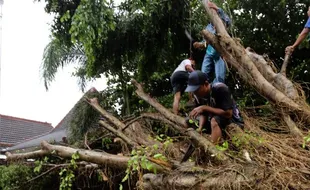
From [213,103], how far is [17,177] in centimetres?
525

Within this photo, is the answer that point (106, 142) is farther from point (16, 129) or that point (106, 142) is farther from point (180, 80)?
point (16, 129)

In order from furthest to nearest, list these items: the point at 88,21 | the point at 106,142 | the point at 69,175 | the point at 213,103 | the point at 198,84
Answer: the point at 106,142, the point at 88,21, the point at 69,175, the point at 213,103, the point at 198,84

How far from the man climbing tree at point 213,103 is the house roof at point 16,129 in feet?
41.8

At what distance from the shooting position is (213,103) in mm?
3971

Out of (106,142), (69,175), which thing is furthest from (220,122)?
(106,142)

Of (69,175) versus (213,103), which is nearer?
(213,103)

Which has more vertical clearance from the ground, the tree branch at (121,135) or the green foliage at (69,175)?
the tree branch at (121,135)

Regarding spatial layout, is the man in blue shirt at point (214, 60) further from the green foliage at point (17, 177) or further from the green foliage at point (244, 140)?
the green foliage at point (17, 177)

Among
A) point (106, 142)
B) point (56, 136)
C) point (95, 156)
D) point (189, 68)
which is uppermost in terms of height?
point (189, 68)

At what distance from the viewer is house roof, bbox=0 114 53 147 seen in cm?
1540

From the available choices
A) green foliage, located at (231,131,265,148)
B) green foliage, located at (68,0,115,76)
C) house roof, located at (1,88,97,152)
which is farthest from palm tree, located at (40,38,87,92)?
green foliage, located at (231,131,265,148)

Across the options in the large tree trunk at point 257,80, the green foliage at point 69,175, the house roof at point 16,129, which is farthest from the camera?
the house roof at point 16,129

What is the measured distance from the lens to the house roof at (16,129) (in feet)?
50.5

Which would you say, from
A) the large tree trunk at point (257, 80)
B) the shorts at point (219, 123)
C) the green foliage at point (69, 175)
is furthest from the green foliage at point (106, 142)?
the large tree trunk at point (257, 80)
